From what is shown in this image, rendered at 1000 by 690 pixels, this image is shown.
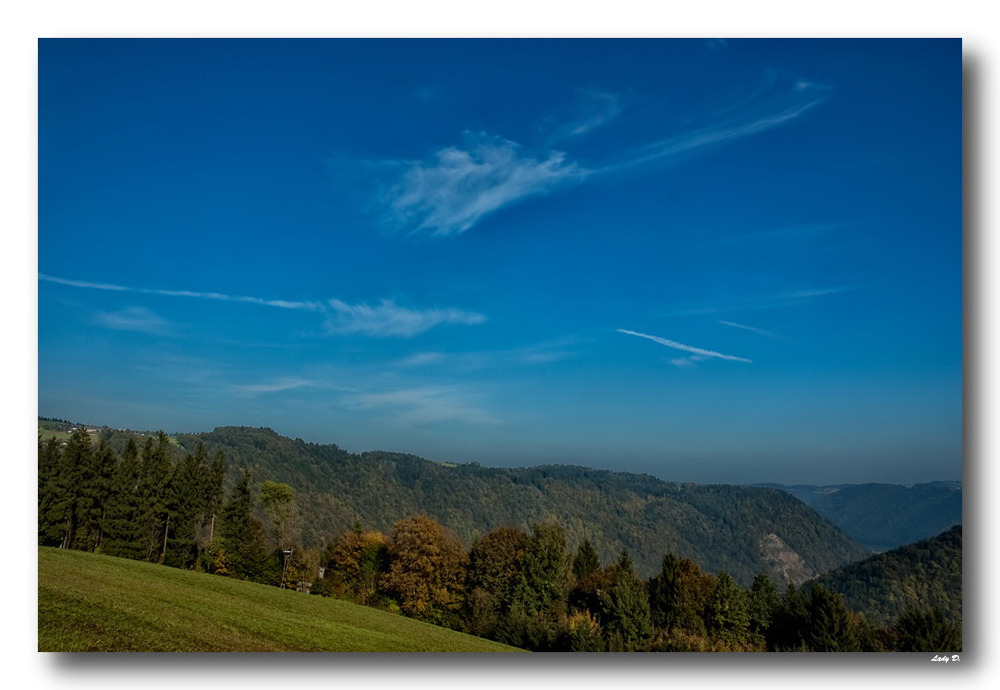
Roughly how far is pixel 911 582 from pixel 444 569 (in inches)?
263

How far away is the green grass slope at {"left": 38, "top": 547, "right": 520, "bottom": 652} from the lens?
6.60 meters

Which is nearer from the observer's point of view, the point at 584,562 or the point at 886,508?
the point at 886,508

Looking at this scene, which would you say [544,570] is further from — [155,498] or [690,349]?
[155,498]

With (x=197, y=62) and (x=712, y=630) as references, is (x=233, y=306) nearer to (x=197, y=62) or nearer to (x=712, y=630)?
(x=197, y=62)

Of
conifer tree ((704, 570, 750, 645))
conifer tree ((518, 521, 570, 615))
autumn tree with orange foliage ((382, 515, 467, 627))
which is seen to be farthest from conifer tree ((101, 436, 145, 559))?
conifer tree ((704, 570, 750, 645))

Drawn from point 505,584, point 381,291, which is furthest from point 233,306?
point 505,584

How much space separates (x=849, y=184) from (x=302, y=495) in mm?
15129

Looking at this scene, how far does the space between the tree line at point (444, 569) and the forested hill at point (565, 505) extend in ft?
2.20

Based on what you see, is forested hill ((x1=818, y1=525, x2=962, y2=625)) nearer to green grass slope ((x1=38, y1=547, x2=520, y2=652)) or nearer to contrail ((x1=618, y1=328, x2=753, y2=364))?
contrail ((x1=618, y1=328, x2=753, y2=364))

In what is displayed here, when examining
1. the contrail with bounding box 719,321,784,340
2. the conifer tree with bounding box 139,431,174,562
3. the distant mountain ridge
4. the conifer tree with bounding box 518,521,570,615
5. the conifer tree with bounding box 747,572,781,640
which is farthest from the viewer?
the conifer tree with bounding box 139,431,174,562

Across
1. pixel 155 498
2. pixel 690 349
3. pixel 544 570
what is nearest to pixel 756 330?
pixel 690 349

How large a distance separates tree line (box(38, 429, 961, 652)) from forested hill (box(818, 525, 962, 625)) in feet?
0.51

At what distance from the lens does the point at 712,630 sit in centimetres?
759

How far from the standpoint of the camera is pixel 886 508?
25.9 ft
